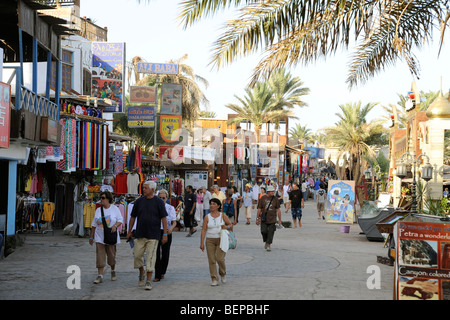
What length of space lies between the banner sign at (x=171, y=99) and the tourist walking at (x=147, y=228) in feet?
72.2

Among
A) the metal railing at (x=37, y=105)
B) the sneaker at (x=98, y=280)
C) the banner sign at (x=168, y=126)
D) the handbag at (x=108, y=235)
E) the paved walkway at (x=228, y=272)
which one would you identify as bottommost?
the paved walkway at (x=228, y=272)

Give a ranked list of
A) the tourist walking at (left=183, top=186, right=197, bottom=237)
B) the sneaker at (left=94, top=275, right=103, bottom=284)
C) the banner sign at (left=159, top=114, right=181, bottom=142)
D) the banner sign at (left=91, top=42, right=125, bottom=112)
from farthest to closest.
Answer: the banner sign at (left=159, top=114, right=181, bottom=142)
the banner sign at (left=91, top=42, right=125, bottom=112)
the tourist walking at (left=183, top=186, right=197, bottom=237)
the sneaker at (left=94, top=275, right=103, bottom=284)

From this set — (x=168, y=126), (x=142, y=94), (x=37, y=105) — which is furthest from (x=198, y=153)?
(x=37, y=105)

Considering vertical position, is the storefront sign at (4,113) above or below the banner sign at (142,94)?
below

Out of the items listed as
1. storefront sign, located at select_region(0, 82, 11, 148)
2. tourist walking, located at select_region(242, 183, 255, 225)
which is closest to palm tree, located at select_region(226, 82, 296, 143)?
tourist walking, located at select_region(242, 183, 255, 225)

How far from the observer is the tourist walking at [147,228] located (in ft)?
30.8

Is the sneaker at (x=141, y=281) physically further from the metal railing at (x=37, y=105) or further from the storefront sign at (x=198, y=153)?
the storefront sign at (x=198, y=153)

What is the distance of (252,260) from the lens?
13.1 metres

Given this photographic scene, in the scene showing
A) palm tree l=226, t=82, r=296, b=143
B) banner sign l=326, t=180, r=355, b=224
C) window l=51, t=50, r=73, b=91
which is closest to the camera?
banner sign l=326, t=180, r=355, b=224

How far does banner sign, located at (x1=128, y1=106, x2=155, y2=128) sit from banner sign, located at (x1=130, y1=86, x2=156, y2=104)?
4.20 feet

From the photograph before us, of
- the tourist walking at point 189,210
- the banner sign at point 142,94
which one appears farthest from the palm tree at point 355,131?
the tourist walking at point 189,210

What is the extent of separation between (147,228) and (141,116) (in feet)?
68.1

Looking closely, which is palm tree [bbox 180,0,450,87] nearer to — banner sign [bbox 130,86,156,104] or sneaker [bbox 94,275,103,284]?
sneaker [bbox 94,275,103,284]

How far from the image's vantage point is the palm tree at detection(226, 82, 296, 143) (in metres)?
48.0
